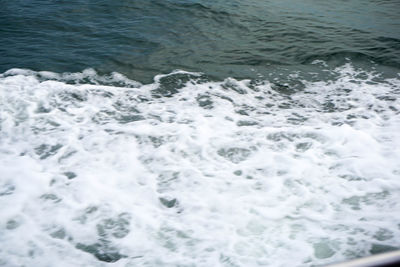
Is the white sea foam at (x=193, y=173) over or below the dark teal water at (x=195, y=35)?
below

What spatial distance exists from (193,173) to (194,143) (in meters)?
0.67

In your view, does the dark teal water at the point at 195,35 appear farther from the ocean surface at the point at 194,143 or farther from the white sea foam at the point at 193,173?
the white sea foam at the point at 193,173

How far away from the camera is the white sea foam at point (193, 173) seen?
3.35 meters

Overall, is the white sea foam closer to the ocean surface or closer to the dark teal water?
the ocean surface

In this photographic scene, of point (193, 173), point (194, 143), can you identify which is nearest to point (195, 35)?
point (194, 143)

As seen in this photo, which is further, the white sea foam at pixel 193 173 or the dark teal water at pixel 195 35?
the dark teal water at pixel 195 35

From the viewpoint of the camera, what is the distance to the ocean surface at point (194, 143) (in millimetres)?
3406

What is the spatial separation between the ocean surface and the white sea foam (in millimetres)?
17

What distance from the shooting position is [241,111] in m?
5.78

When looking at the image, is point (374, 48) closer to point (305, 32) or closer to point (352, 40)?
point (352, 40)

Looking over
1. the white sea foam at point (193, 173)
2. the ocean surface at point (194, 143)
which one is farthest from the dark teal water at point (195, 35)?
the white sea foam at point (193, 173)

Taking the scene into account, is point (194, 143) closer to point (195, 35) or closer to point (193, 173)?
point (193, 173)

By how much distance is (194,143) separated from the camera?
16.1 ft

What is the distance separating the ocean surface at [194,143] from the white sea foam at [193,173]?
0.7 inches
